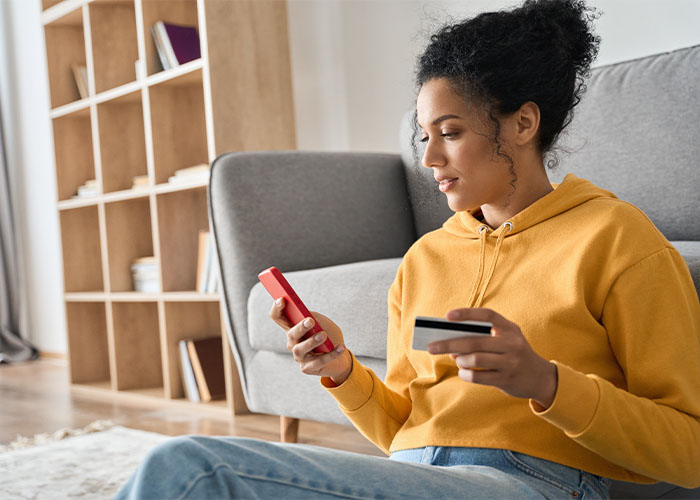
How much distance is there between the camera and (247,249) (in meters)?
1.90

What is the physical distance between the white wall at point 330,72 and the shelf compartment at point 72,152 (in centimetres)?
98

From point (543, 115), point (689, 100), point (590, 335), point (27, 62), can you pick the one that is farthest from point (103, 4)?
point (590, 335)

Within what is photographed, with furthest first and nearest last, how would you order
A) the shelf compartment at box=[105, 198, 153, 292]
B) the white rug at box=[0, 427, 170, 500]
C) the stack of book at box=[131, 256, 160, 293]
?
the shelf compartment at box=[105, 198, 153, 292]
the stack of book at box=[131, 256, 160, 293]
the white rug at box=[0, 427, 170, 500]

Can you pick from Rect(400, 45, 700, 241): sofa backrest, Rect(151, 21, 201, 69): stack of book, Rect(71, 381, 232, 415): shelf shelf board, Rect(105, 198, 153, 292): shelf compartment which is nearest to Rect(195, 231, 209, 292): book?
Rect(71, 381, 232, 415): shelf shelf board

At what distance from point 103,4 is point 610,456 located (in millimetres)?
2908

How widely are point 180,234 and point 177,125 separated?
1.33 feet

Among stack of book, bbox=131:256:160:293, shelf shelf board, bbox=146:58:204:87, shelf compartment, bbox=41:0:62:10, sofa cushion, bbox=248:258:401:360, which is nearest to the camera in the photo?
sofa cushion, bbox=248:258:401:360

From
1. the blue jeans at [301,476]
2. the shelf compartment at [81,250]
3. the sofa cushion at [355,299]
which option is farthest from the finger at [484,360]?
the shelf compartment at [81,250]

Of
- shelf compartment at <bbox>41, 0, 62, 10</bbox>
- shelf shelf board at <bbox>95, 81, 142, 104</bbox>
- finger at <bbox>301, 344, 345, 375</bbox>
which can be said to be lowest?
finger at <bbox>301, 344, 345, 375</bbox>

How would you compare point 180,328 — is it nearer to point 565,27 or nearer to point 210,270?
point 210,270

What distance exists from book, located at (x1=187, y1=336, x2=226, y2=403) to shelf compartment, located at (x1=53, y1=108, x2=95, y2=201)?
1.05 metres

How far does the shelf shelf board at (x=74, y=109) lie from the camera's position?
313 cm

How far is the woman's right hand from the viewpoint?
0.90m

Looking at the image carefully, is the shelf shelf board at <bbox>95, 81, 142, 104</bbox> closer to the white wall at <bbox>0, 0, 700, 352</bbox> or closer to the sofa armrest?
the white wall at <bbox>0, 0, 700, 352</bbox>
